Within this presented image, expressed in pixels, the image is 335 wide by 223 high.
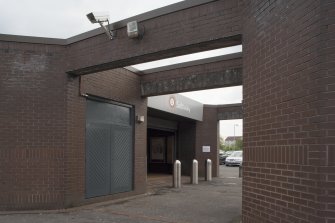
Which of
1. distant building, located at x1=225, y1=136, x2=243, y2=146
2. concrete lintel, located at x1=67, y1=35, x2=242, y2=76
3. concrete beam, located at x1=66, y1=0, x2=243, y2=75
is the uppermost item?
concrete beam, located at x1=66, y1=0, x2=243, y2=75

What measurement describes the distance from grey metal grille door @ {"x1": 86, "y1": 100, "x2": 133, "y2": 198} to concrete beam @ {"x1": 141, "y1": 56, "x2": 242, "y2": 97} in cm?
118

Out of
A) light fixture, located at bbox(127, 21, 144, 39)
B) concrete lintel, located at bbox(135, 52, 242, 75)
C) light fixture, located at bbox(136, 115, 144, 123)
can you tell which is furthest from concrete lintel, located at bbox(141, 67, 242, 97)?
light fixture, located at bbox(127, 21, 144, 39)

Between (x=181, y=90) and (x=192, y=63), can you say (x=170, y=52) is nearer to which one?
(x=192, y=63)

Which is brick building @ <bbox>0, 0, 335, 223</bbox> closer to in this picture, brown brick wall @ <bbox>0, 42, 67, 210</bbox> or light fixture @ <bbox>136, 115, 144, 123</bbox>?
brown brick wall @ <bbox>0, 42, 67, 210</bbox>

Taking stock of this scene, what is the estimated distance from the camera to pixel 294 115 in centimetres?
505

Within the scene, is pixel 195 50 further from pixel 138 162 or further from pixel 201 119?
pixel 201 119

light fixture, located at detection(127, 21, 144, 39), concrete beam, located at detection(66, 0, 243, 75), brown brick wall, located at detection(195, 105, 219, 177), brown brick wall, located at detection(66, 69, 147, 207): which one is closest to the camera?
concrete beam, located at detection(66, 0, 243, 75)

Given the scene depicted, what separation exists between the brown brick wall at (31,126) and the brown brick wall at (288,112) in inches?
216

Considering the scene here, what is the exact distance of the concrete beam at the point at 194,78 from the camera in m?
12.3

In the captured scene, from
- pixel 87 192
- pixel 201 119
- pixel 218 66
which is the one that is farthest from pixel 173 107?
pixel 87 192

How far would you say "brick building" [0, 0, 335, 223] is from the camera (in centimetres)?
463

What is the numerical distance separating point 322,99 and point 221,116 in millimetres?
19651

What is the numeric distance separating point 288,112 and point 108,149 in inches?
317

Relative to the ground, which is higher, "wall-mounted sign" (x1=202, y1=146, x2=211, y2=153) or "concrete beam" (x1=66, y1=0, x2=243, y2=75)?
"concrete beam" (x1=66, y1=0, x2=243, y2=75)
